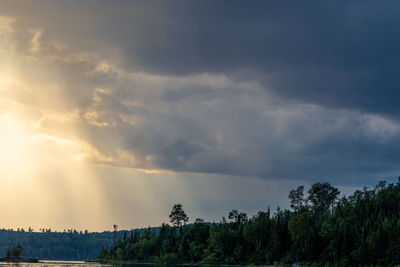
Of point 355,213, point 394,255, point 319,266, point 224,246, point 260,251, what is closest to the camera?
point 394,255

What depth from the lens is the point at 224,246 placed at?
184m

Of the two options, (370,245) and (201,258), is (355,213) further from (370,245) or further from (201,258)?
(201,258)

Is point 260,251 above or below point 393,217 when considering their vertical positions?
below

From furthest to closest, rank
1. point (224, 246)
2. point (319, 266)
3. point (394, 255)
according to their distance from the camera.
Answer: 1. point (224, 246)
2. point (319, 266)
3. point (394, 255)

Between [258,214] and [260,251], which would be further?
[258,214]

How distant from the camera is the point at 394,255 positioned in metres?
123

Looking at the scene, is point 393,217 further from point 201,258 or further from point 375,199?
point 201,258

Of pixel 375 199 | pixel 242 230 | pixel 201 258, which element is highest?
pixel 375 199

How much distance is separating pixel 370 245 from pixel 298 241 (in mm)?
31966

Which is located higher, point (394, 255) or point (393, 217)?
point (393, 217)

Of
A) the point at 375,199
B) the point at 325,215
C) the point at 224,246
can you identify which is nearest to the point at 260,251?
the point at 224,246

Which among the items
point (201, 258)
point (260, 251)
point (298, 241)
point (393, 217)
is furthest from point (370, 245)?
point (201, 258)

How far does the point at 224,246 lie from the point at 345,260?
64.4 m

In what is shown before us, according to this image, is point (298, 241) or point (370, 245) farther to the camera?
point (298, 241)
